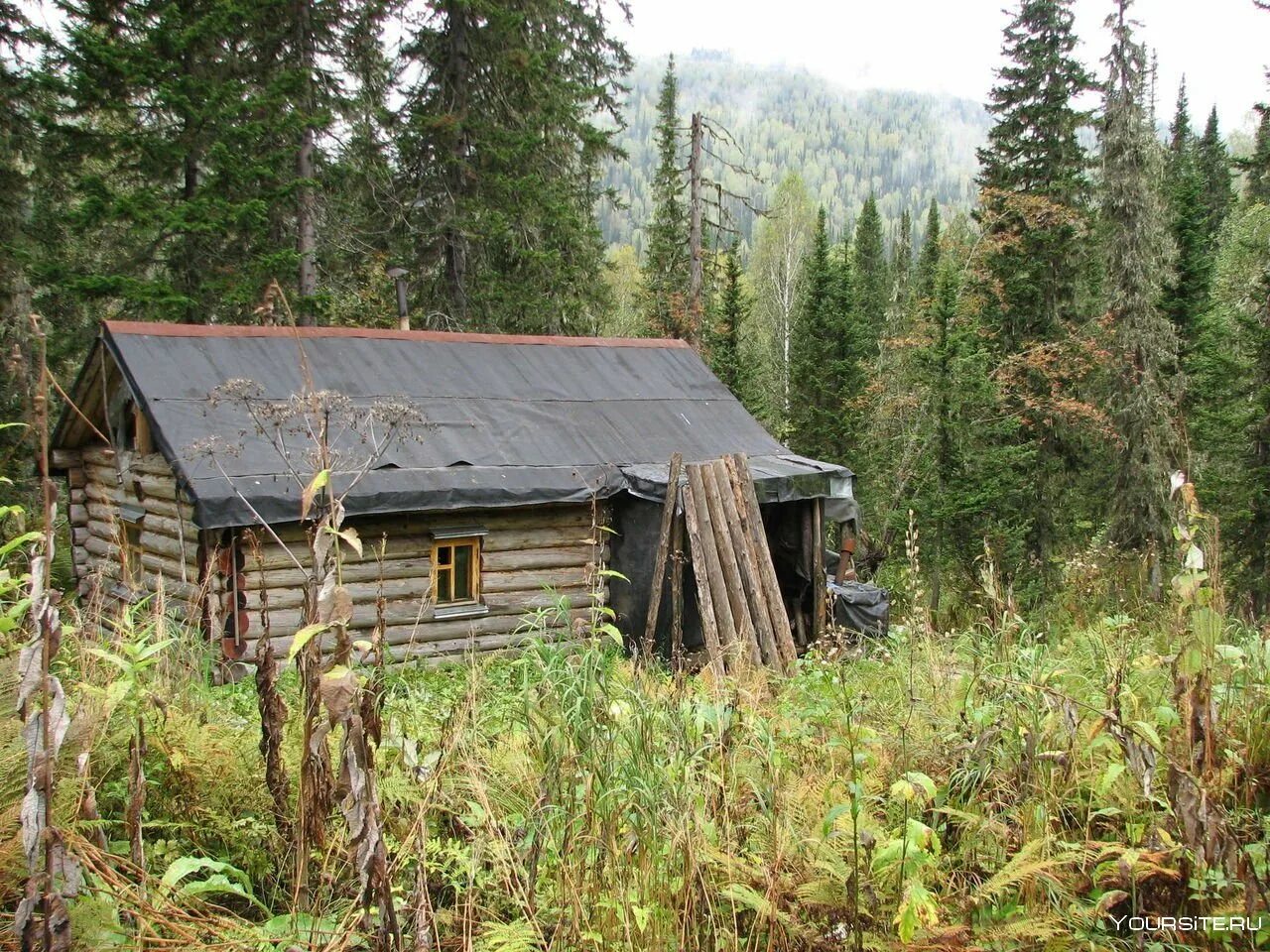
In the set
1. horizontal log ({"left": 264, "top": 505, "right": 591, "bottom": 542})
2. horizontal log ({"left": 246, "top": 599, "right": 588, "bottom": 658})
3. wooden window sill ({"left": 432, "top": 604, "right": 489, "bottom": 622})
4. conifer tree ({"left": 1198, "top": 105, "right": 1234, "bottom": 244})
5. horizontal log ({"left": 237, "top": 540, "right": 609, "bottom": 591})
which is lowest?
horizontal log ({"left": 246, "top": 599, "right": 588, "bottom": 658})

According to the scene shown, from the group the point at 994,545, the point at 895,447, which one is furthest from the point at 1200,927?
the point at 895,447

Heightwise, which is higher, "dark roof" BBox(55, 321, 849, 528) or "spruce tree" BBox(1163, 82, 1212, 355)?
"spruce tree" BBox(1163, 82, 1212, 355)

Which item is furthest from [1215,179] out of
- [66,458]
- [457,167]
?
[66,458]

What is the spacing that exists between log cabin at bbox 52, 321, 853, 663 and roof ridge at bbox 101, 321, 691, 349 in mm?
34

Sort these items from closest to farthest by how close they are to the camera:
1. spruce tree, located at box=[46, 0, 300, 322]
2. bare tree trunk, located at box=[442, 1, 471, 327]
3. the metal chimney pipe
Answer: the metal chimney pipe
spruce tree, located at box=[46, 0, 300, 322]
bare tree trunk, located at box=[442, 1, 471, 327]

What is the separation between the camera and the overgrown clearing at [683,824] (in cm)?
273

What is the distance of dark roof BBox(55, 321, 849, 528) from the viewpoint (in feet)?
30.2

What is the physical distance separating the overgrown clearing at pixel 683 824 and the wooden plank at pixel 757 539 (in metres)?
5.18

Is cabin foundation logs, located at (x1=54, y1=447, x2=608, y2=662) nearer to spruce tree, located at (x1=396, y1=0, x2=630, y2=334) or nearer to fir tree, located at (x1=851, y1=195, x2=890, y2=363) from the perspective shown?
spruce tree, located at (x1=396, y1=0, x2=630, y2=334)

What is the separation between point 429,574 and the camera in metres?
10.2

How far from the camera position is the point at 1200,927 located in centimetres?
279

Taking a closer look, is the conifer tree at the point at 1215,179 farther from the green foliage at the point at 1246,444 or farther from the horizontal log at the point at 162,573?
the horizontal log at the point at 162,573

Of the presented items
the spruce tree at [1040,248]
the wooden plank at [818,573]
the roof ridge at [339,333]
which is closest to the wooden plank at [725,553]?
the wooden plank at [818,573]

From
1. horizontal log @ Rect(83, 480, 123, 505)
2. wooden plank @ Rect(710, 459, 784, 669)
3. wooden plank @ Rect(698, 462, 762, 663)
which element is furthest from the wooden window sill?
horizontal log @ Rect(83, 480, 123, 505)
